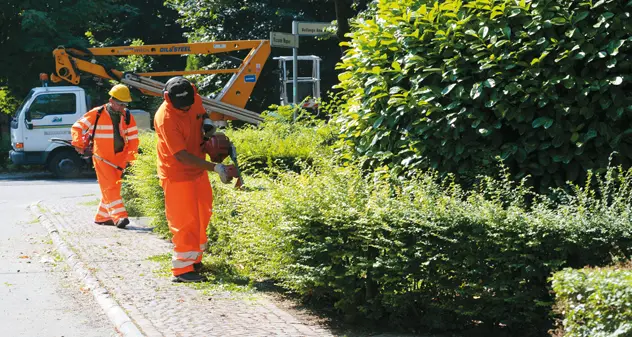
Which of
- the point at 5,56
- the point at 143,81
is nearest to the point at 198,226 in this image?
the point at 143,81

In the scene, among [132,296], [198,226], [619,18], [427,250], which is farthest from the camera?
[198,226]

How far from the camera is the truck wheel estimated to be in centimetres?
2219

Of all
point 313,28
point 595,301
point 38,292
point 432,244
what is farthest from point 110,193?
point 595,301

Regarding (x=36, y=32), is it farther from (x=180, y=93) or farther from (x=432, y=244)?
(x=432, y=244)

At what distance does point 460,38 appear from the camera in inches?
268

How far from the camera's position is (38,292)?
26.5ft

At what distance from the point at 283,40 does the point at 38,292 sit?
7989 millimetres

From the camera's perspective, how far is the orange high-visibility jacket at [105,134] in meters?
12.0

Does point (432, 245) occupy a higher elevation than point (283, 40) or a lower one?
A: lower

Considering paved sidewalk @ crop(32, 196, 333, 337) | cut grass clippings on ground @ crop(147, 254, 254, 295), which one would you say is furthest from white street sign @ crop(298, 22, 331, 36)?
cut grass clippings on ground @ crop(147, 254, 254, 295)

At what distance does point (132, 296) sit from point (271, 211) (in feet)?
4.96

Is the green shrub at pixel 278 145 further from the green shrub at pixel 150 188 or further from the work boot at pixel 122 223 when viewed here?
the work boot at pixel 122 223

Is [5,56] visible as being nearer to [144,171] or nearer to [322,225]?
[144,171]

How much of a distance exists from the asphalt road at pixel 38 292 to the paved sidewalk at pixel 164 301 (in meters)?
0.24
